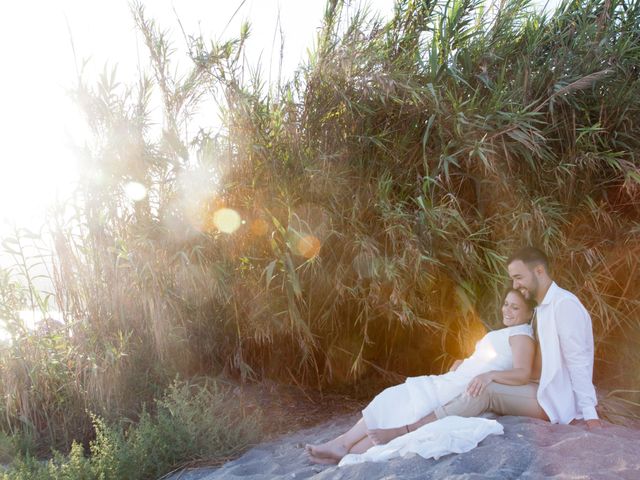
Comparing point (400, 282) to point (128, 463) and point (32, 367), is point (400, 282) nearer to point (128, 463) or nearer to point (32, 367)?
point (128, 463)

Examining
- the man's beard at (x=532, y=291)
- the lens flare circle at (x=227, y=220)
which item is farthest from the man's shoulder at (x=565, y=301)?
the lens flare circle at (x=227, y=220)

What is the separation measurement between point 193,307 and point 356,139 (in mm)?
1789

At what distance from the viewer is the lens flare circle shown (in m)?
5.12

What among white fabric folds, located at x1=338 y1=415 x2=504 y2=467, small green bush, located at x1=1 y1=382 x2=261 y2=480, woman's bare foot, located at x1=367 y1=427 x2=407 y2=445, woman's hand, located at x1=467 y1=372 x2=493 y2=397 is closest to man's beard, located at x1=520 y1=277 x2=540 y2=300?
woman's hand, located at x1=467 y1=372 x2=493 y2=397

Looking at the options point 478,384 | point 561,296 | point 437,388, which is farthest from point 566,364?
point 437,388

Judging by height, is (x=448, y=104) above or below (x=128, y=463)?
above

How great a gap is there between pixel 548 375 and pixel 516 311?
389 mm

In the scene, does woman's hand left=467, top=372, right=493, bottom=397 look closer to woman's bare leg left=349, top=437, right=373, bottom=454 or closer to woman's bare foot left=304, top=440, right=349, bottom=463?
woman's bare leg left=349, top=437, right=373, bottom=454

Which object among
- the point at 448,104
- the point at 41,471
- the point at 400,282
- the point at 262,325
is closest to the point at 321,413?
the point at 262,325

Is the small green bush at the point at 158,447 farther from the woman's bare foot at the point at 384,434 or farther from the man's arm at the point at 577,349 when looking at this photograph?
the man's arm at the point at 577,349

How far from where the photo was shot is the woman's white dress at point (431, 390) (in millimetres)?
3637

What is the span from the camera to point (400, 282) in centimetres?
475

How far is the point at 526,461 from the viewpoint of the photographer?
2.83 meters

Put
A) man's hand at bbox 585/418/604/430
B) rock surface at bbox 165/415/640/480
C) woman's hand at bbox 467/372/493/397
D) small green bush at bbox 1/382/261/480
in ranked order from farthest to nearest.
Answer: small green bush at bbox 1/382/261/480 → woman's hand at bbox 467/372/493/397 → man's hand at bbox 585/418/604/430 → rock surface at bbox 165/415/640/480
